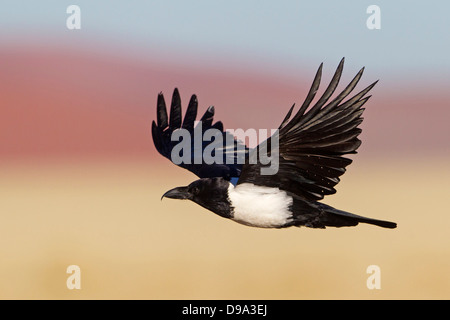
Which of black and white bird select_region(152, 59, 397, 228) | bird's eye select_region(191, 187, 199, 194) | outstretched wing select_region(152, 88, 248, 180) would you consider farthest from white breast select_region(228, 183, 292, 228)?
outstretched wing select_region(152, 88, 248, 180)

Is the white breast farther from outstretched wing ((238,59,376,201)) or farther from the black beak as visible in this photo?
the black beak

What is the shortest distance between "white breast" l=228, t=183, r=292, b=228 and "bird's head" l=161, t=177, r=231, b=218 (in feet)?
0.41

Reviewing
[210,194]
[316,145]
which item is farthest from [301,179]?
[210,194]

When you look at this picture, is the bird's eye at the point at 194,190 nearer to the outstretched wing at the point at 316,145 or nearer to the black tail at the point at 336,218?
the outstretched wing at the point at 316,145

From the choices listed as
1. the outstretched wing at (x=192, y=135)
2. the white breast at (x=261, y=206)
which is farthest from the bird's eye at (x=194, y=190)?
the outstretched wing at (x=192, y=135)

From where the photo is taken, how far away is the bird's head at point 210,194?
6.76 metres

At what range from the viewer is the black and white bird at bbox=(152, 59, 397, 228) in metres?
6.25

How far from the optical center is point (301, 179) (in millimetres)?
6621

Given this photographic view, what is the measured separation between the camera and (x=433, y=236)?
19.5 meters

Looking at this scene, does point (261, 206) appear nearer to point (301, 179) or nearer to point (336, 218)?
point (301, 179)

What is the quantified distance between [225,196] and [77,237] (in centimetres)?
1389

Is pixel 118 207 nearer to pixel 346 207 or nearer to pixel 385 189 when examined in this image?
pixel 346 207

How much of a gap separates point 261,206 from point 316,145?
641 millimetres

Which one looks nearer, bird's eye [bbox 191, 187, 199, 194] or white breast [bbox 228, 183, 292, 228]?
white breast [bbox 228, 183, 292, 228]
